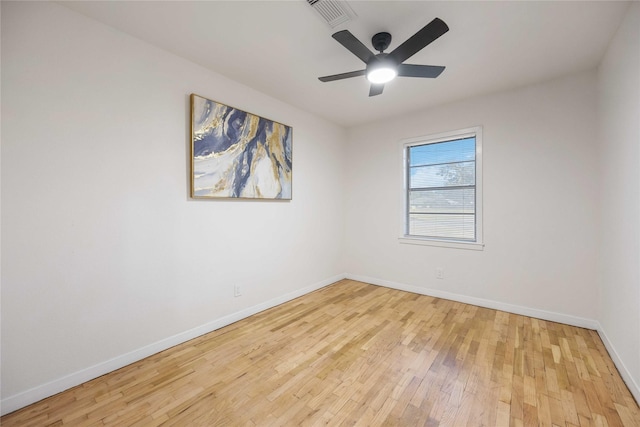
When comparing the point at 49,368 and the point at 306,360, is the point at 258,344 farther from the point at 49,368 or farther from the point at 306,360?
the point at 49,368

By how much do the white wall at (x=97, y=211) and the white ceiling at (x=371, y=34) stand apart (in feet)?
0.95

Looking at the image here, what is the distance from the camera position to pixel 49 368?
5.66ft

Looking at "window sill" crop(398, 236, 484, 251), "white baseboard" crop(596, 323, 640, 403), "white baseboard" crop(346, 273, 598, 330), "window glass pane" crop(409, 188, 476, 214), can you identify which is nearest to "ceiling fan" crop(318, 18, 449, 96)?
"window glass pane" crop(409, 188, 476, 214)

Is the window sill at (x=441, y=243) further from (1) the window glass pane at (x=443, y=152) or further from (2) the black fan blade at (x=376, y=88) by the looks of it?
(2) the black fan blade at (x=376, y=88)

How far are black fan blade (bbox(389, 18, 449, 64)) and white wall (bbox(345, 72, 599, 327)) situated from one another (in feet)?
6.33

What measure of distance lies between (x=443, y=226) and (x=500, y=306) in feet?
3.83

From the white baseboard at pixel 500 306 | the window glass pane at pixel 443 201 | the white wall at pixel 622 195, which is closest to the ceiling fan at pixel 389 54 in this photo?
the white wall at pixel 622 195

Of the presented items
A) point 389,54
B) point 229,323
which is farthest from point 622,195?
point 229,323

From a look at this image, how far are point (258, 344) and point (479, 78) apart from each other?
11.6ft

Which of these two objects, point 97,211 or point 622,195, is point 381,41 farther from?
point 97,211

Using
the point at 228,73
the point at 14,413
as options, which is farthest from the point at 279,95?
the point at 14,413

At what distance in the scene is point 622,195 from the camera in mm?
1975

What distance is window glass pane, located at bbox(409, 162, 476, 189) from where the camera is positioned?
3.43 m

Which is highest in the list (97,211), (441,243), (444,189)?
(444,189)
